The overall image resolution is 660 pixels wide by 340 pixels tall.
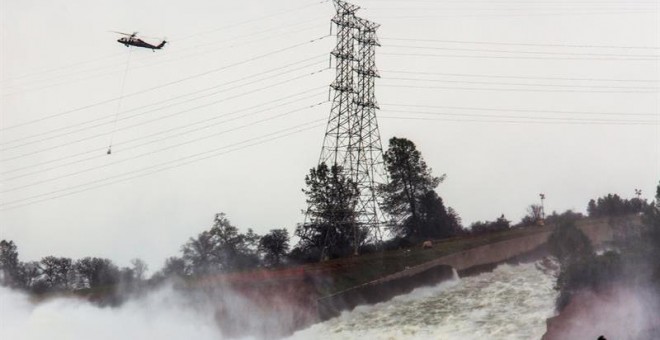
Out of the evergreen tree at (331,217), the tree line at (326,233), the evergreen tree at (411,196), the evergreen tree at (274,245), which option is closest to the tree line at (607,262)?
the tree line at (326,233)

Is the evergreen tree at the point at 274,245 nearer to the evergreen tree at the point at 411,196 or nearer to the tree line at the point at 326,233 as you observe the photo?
the tree line at the point at 326,233

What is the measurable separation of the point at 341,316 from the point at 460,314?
9326 millimetres

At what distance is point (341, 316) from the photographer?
45156 millimetres

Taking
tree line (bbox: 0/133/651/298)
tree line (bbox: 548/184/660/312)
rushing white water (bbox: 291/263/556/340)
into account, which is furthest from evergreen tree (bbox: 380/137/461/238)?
tree line (bbox: 548/184/660/312)

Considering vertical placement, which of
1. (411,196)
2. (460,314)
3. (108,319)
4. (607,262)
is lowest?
(460,314)

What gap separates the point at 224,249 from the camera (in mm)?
96438

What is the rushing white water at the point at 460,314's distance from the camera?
37562 millimetres

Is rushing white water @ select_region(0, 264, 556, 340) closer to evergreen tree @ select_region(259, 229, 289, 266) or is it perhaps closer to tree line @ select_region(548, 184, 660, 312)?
tree line @ select_region(548, 184, 660, 312)

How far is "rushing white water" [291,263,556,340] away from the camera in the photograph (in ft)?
123

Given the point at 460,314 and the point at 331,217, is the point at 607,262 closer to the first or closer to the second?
the point at 460,314

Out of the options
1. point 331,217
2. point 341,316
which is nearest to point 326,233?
point 331,217

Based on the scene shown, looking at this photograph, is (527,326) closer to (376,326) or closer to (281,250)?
(376,326)

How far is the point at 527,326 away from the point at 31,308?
122 feet

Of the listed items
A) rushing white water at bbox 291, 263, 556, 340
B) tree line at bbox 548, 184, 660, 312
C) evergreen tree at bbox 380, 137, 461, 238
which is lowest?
rushing white water at bbox 291, 263, 556, 340
